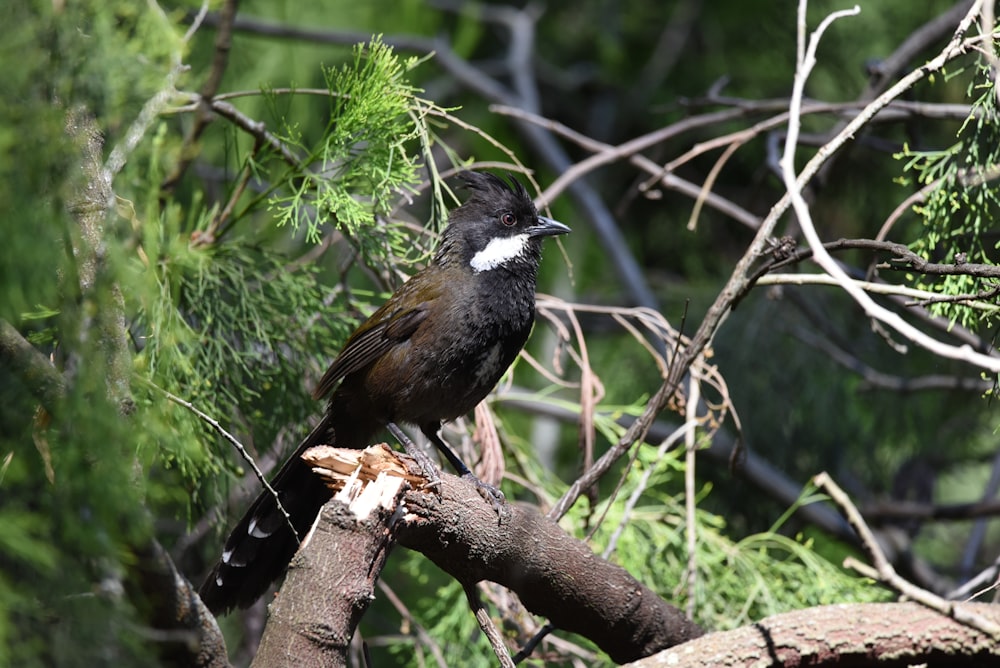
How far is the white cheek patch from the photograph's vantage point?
3986mm

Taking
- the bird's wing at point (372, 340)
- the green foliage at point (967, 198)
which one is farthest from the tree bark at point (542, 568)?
the green foliage at point (967, 198)

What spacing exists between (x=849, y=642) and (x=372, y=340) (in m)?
2.00

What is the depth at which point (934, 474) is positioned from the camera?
22.1 feet

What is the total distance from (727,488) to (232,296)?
3.54 m

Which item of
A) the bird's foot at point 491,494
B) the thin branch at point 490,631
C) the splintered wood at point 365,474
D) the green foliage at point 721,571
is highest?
the splintered wood at point 365,474

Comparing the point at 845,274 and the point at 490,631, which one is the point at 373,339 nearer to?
the point at 490,631

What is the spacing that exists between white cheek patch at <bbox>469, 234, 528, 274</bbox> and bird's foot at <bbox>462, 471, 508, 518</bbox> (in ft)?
2.72

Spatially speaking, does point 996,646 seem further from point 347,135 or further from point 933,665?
point 347,135

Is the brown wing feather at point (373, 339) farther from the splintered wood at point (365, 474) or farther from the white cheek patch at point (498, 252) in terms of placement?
the splintered wood at point (365, 474)

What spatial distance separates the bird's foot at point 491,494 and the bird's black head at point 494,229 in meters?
0.83

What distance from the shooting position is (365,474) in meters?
2.81

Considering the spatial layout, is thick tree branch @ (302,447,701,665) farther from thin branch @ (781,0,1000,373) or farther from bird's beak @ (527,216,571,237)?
bird's beak @ (527,216,571,237)

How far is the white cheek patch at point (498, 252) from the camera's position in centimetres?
399

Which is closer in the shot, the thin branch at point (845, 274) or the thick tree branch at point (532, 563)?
the thin branch at point (845, 274)
